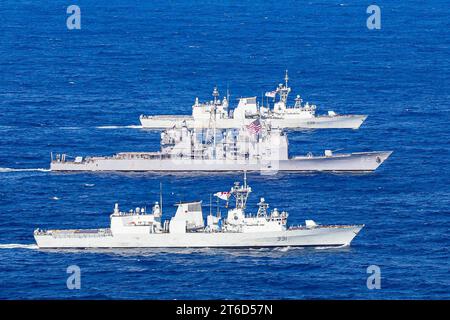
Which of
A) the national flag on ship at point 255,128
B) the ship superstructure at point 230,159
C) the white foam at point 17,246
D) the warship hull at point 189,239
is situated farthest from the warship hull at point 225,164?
the warship hull at point 189,239

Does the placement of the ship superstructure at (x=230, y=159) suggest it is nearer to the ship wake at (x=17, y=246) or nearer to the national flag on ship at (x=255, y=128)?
the national flag on ship at (x=255, y=128)

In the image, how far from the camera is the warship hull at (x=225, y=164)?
176500 millimetres

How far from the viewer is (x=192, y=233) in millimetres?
128375

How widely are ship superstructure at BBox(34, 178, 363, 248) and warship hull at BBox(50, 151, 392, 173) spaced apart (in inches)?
1866

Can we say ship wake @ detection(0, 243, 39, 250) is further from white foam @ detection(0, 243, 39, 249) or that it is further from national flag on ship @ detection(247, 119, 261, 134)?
national flag on ship @ detection(247, 119, 261, 134)

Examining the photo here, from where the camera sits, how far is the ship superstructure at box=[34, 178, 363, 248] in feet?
422

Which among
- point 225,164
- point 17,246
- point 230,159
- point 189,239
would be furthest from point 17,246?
point 230,159

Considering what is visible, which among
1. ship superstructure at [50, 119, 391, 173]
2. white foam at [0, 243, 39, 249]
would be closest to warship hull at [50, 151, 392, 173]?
ship superstructure at [50, 119, 391, 173]

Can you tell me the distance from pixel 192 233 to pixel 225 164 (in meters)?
50.8

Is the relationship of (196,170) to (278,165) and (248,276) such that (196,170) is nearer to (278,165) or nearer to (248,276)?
(278,165)

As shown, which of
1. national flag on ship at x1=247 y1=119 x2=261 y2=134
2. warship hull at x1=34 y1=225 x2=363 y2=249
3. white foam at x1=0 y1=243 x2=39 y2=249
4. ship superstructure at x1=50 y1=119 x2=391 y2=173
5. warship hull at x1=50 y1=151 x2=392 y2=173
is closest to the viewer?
warship hull at x1=34 y1=225 x2=363 y2=249

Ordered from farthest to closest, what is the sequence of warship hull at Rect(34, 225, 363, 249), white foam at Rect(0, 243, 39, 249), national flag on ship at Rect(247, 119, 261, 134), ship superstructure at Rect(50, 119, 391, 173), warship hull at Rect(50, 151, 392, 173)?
ship superstructure at Rect(50, 119, 391, 173) < warship hull at Rect(50, 151, 392, 173) < national flag on ship at Rect(247, 119, 261, 134) < white foam at Rect(0, 243, 39, 249) < warship hull at Rect(34, 225, 363, 249)

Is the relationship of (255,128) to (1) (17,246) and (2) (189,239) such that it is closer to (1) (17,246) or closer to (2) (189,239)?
(2) (189,239)
